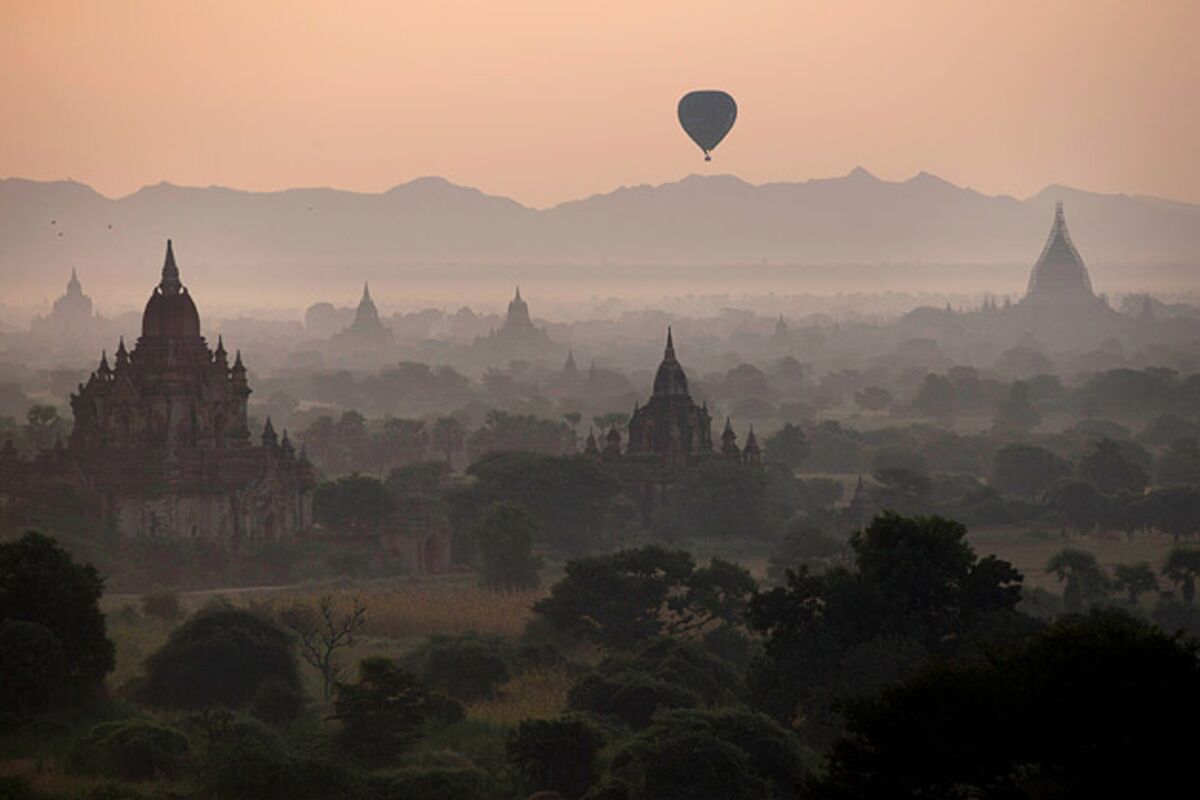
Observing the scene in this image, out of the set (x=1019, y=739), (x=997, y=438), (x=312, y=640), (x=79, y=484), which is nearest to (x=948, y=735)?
(x=1019, y=739)

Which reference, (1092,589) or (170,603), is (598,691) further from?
(1092,589)

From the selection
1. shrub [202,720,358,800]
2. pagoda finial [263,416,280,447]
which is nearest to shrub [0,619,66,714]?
shrub [202,720,358,800]

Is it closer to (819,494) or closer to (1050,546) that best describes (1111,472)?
(819,494)

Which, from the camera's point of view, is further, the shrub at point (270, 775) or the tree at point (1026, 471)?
the tree at point (1026, 471)

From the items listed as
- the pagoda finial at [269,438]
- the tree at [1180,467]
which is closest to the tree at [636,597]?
the pagoda finial at [269,438]

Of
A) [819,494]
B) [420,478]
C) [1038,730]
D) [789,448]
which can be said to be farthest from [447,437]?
[1038,730]

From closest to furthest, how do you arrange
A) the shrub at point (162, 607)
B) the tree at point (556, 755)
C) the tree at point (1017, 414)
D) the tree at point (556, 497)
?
the tree at point (556, 755)
the shrub at point (162, 607)
the tree at point (556, 497)
the tree at point (1017, 414)

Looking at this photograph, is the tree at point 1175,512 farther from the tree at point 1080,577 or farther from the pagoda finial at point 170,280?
the pagoda finial at point 170,280

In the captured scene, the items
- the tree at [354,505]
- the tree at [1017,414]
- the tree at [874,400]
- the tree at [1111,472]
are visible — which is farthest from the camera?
the tree at [874,400]
